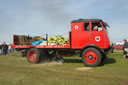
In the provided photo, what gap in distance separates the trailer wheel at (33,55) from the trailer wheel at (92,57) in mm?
Result: 3359

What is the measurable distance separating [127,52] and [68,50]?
5.47 metres

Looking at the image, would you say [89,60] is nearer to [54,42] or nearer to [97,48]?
[97,48]

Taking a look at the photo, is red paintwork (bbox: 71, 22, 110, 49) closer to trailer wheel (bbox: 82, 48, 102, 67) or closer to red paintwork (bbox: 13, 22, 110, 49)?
red paintwork (bbox: 13, 22, 110, 49)

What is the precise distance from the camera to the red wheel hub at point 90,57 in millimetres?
8734

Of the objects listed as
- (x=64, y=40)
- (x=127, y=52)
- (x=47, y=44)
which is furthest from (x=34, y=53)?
(x=127, y=52)

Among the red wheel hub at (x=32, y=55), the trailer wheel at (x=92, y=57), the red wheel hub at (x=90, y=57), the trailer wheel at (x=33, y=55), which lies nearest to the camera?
the trailer wheel at (x=92, y=57)

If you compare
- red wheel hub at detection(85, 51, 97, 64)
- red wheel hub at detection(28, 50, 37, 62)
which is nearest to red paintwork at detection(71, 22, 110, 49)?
red wheel hub at detection(85, 51, 97, 64)

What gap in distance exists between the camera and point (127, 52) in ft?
41.1

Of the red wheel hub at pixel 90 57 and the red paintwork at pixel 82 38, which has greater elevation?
the red paintwork at pixel 82 38

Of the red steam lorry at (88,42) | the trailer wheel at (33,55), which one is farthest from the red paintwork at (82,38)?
the trailer wheel at (33,55)

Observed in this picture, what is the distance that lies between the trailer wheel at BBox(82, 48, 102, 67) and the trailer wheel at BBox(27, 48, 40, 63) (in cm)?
336

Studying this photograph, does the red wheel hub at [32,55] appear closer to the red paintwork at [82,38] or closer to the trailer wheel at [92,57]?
the red paintwork at [82,38]

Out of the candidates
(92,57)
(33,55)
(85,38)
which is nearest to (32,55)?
(33,55)

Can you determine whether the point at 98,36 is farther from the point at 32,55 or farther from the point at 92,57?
the point at 32,55
